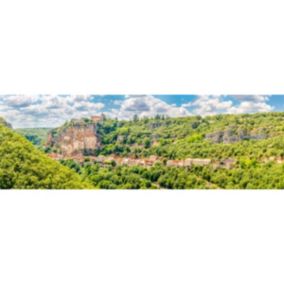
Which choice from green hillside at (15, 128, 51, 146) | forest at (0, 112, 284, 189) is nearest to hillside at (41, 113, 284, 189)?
forest at (0, 112, 284, 189)

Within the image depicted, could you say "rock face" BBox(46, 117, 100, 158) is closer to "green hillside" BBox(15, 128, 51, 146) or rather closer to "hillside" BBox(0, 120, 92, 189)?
"green hillside" BBox(15, 128, 51, 146)

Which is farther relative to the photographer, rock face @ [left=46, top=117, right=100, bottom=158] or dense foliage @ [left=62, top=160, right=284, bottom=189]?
rock face @ [left=46, top=117, right=100, bottom=158]

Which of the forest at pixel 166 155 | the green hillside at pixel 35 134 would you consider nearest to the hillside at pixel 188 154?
the forest at pixel 166 155

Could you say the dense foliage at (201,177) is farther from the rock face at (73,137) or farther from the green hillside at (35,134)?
the green hillside at (35,134)
